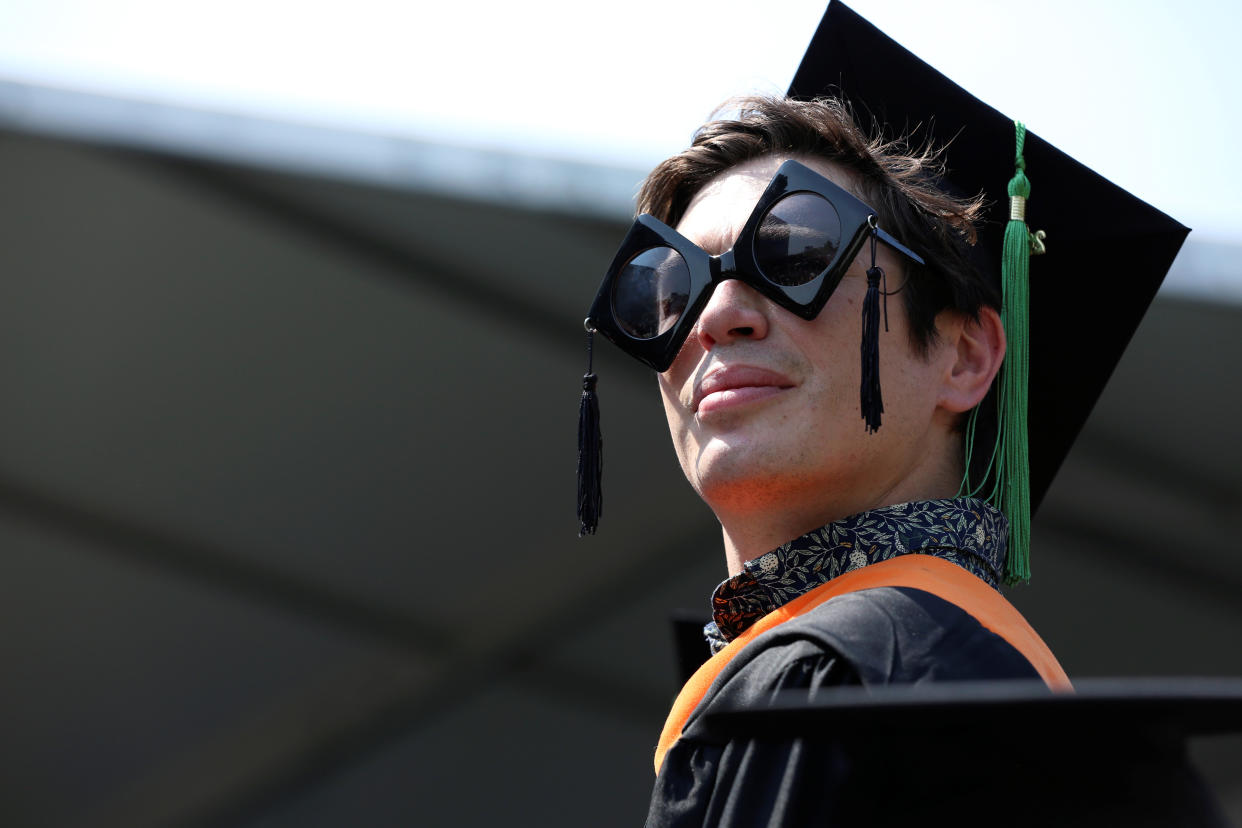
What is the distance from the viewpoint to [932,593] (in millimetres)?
1350

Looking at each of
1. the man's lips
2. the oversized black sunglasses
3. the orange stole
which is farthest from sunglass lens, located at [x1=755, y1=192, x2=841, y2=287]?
the orange stole

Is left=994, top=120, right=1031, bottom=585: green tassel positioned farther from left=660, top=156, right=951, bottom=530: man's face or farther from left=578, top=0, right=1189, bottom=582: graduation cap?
left=660, top=156, right=951, bottom=530: man's face

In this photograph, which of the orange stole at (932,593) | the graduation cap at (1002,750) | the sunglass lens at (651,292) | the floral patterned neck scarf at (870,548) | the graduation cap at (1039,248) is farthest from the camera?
the graduation cap at (1039,248)

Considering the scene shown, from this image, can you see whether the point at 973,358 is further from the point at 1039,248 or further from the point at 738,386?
the point at 738,386

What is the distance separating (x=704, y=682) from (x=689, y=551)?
16.3 ft

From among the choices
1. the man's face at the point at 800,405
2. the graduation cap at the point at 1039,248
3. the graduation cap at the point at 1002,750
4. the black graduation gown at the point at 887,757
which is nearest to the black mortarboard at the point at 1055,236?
the graduation cap at the point at 1039,248

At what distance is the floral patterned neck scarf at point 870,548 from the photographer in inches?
61.4

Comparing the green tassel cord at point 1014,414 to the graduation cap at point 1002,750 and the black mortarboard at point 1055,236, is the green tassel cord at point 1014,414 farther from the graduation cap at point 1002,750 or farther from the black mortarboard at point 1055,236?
the graduation cap at point 1002,750

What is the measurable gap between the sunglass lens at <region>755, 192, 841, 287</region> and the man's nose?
50mm

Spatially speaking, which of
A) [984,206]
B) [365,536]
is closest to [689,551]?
[365,536]

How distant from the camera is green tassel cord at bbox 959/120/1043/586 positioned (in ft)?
5.81

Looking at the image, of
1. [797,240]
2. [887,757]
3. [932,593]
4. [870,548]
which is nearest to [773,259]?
[797,240]

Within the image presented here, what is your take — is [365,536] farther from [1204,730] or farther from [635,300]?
[1204,730]

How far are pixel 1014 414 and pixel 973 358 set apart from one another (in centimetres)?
10
